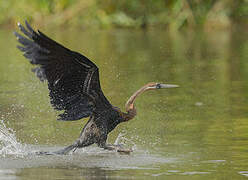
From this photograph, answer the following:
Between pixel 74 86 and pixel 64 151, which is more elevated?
pixel 74 86

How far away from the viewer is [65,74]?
9.04 meters

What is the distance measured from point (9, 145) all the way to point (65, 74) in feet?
4.37

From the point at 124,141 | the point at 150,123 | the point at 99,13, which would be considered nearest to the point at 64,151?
the point at 124,141

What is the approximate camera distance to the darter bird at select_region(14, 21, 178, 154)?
8.80 metres

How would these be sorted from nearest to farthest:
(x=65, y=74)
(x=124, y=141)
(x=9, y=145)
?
1. (x=65, y=74)
2. (x=9, y=145)
3. (x=124, y=141)

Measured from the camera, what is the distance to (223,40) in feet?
89.2

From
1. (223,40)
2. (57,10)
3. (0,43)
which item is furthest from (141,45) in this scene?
(57,10)

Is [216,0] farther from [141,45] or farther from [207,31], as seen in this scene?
[141,45]

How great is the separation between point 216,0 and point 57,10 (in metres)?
7.20

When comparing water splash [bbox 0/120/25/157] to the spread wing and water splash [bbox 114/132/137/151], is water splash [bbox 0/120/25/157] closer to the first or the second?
the spread wing

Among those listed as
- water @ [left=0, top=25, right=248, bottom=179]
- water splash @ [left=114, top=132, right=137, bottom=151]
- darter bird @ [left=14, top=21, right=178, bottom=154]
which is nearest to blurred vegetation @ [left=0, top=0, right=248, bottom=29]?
water @ [left=0, top=25, right=248, bottom=179]

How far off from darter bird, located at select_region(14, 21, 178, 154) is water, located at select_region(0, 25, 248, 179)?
358 millimetres

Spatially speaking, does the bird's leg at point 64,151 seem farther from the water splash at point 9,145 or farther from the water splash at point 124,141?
the water splash at point 124,141

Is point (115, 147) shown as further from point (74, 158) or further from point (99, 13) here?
point (99, 13)
